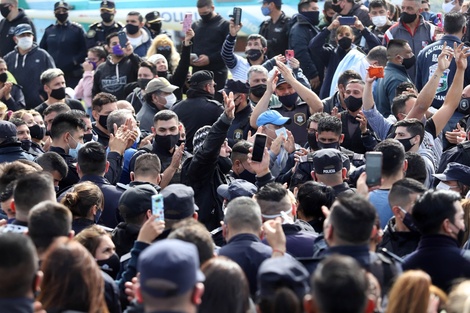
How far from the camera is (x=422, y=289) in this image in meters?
4.25

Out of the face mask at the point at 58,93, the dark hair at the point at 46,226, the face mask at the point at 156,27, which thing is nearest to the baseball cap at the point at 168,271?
the dark hair at the point at 46,226

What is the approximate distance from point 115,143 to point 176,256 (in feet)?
15.5

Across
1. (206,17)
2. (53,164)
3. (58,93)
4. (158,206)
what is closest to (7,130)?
(53,164)

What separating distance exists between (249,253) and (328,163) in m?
1.97

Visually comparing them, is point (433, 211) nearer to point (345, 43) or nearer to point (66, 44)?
point (345, 43)

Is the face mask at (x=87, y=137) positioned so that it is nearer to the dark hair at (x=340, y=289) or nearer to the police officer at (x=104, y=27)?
the dark hair at (x=340, y=289)

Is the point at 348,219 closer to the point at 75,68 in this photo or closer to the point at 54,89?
the point at 54,89

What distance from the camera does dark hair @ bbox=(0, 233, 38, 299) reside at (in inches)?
169

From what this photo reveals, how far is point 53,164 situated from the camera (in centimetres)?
757

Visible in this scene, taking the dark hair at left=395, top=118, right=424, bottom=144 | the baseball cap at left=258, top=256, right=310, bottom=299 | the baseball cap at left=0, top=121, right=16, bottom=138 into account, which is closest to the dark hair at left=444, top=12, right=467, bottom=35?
the dark hair at left=395, top=118, right=424, bottom=144

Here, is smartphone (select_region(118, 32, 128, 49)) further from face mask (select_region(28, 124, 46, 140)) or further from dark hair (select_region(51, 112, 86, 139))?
dark hair (select_region(51, 112, 86, 139))

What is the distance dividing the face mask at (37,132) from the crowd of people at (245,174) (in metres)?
0.01

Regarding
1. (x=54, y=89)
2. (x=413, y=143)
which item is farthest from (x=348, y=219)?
(x=54, y=89)

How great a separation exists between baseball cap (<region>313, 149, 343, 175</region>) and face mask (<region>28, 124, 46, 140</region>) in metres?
3.53
